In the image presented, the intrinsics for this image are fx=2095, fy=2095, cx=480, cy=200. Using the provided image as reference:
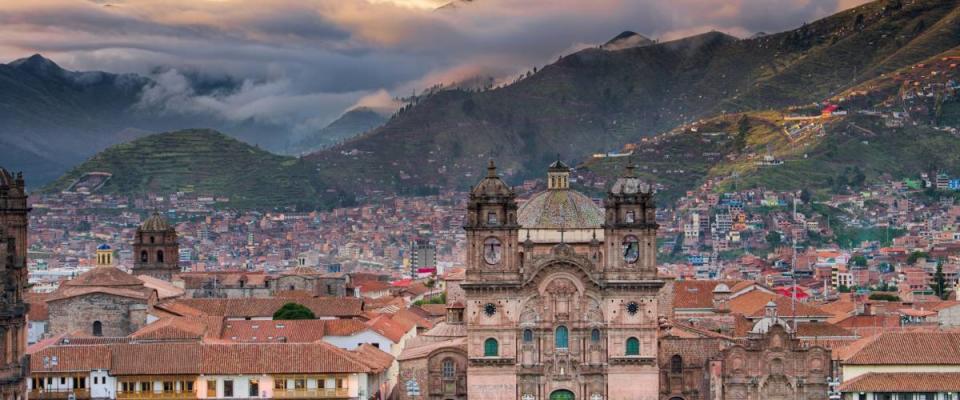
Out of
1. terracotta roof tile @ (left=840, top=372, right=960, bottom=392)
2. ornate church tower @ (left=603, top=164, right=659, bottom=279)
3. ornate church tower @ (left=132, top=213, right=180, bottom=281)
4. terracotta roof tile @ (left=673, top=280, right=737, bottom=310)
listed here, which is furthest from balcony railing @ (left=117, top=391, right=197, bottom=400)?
ornate church tower @ (left=132, top=213, right=180, bottom=281)

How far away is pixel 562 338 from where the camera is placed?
9469cm

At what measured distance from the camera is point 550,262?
309 feet

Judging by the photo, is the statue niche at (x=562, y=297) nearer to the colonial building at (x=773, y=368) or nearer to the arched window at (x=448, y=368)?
the arched window at (x=448, y=368)

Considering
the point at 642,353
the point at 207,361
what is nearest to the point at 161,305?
the point at 207,361

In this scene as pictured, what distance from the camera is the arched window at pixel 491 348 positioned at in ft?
309

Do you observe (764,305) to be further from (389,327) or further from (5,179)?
(5,179)

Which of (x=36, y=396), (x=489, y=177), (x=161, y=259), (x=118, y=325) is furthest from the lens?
(x=161, y=259)

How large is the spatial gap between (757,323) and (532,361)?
35.8ft

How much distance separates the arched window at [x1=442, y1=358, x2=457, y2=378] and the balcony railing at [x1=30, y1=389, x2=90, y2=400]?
16008 mm

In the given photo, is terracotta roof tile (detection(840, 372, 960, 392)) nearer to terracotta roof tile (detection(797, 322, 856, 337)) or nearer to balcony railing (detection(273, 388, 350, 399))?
balcony railing (detection(273, 388, 350, 399))

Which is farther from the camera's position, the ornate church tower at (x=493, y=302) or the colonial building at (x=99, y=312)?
the colonial building at (x=99, y=312)

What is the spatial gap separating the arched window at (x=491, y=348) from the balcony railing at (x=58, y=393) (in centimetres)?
1763

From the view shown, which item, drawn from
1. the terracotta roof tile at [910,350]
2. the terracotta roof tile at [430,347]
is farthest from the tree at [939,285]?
the terracotta roof tile at [430,347]

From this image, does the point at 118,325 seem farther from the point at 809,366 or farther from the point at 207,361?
the point at 809,366
